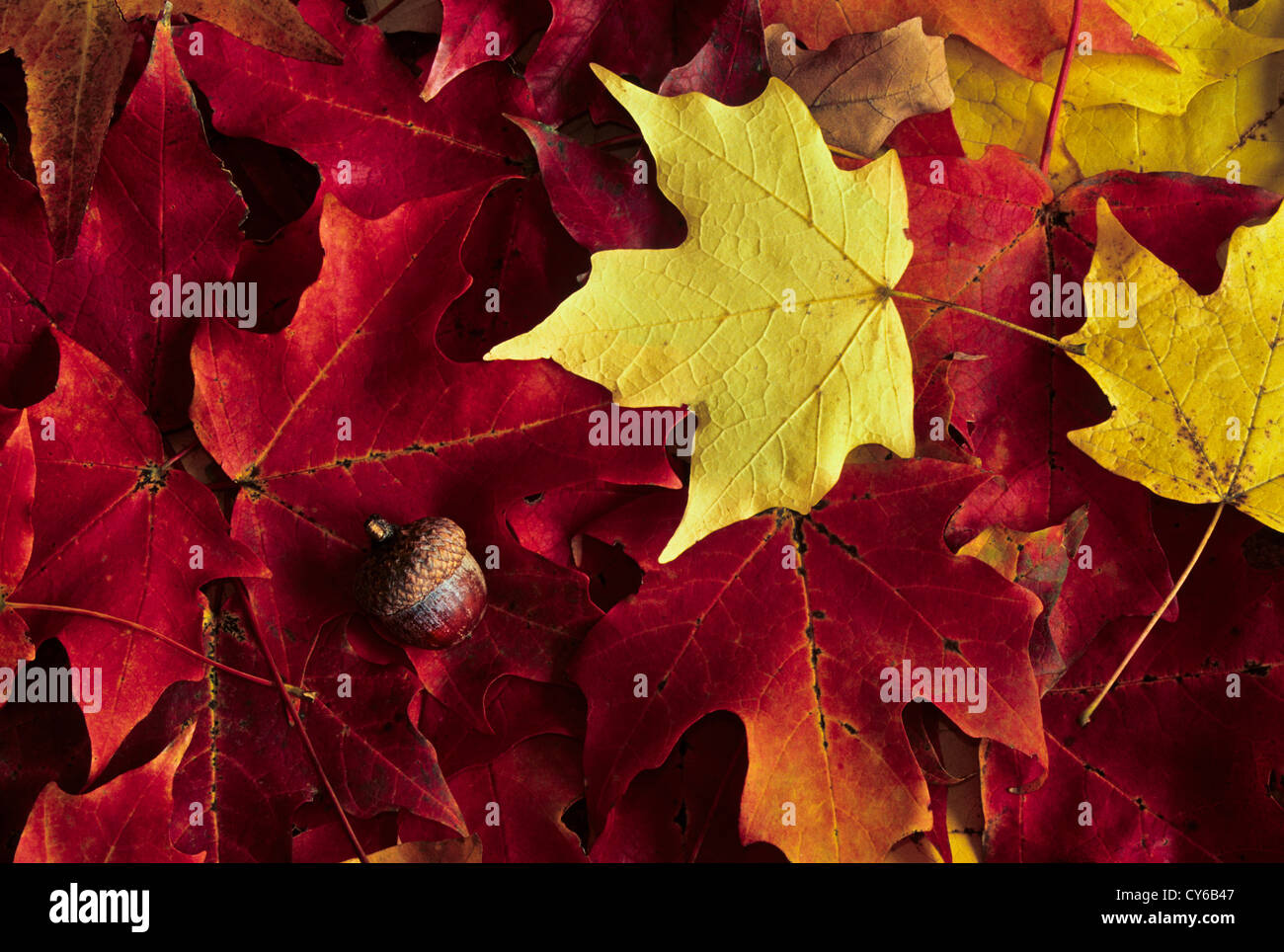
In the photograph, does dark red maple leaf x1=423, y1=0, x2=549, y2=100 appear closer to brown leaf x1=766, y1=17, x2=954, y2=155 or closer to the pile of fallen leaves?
the pile of fallen leaves

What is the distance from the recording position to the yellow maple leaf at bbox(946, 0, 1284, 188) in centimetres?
81

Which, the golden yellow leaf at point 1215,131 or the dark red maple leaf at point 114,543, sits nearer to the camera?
the dark red maple leaf at point 114,543

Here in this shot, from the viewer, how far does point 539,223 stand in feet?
2.62

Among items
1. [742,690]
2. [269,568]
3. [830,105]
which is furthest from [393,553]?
[830,105]

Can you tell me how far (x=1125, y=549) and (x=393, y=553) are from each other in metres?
0.62

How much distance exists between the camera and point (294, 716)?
74 centimetres

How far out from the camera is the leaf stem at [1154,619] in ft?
2.56

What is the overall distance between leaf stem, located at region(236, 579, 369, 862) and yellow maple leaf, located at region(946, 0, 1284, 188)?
29.3 inches

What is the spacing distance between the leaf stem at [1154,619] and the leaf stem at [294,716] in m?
0.63

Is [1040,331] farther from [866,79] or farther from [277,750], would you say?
[277,750]

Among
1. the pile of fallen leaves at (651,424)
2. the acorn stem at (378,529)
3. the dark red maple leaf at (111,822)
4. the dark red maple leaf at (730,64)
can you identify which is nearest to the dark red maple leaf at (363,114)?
the pile of fallen leaves at (651,424)

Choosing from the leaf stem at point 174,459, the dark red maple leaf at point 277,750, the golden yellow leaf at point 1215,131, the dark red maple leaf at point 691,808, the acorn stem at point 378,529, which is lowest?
the dark red maple leaf at point 691,808

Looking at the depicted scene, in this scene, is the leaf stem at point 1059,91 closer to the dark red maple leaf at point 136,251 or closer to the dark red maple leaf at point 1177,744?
the dark red maple leaf at point 1177,744

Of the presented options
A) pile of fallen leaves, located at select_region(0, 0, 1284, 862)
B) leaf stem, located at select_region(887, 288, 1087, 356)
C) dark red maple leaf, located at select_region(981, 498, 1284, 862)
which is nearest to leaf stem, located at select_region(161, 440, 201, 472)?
pile of fallen leaves, located at select_region(0, 0, 1284, 862)
